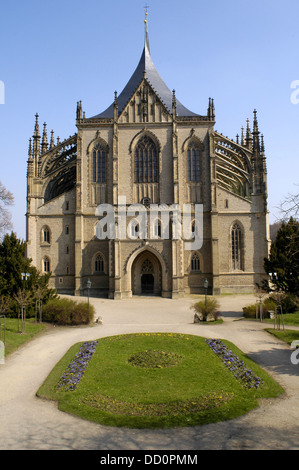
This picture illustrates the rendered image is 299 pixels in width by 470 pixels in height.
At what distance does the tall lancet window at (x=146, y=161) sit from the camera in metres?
41.5

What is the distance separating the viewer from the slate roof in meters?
43.7

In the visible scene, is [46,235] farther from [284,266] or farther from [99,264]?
[284,266]

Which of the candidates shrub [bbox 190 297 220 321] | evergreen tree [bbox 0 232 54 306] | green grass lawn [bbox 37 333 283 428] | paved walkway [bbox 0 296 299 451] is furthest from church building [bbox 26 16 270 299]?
green grass lawn [bbox 37 333 283 428]

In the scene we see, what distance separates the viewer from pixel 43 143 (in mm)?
48312

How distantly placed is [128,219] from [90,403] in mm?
28850

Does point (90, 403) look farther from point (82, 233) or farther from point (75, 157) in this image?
point (75, 157)

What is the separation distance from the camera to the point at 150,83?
4572 cm

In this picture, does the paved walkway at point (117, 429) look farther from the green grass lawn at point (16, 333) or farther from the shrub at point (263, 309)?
the shrub at point (263, 309)

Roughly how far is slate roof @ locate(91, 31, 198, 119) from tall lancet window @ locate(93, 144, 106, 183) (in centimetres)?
392

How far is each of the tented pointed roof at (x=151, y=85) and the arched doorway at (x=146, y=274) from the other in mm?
15759

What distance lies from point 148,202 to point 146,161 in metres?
4.40

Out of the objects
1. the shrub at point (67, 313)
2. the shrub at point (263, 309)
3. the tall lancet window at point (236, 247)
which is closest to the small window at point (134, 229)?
the tall lancet window at point (236, 247)

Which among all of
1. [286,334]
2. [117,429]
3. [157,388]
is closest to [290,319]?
[286,334]
